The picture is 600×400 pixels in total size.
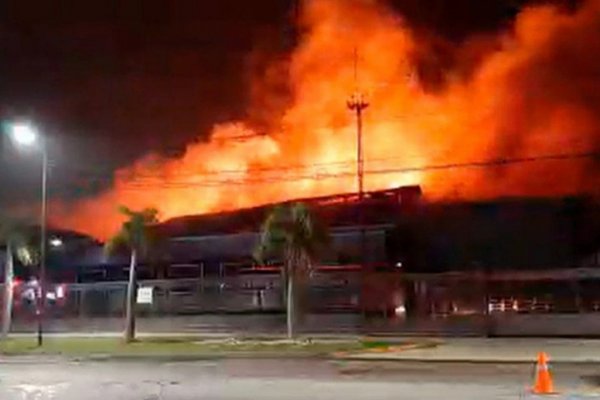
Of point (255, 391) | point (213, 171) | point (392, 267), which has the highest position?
point (213, 171)

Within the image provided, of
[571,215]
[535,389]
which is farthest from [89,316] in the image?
[535,389]

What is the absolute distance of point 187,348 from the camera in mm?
36875

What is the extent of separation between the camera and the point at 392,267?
174ft

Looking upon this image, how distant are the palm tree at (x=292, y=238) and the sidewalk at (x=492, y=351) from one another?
5.43 m

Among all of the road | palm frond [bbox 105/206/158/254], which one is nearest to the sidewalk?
the road

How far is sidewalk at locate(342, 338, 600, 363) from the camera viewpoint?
2867 centimetres

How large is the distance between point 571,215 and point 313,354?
32.2 metres

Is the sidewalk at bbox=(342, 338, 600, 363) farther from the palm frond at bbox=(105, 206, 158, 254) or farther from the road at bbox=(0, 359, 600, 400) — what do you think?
the palm frond at bbox=(105, 206, 158, 254)

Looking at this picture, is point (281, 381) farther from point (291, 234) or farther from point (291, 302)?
point (291, 302)

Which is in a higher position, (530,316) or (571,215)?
(571,215)

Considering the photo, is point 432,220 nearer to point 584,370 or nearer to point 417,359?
point 417,359

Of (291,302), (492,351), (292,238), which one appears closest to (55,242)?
(291,302)

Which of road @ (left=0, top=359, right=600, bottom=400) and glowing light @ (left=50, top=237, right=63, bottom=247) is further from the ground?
glowing light @ (left=50, top=237, right=63, bottom=247)

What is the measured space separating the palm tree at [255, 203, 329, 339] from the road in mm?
9971
